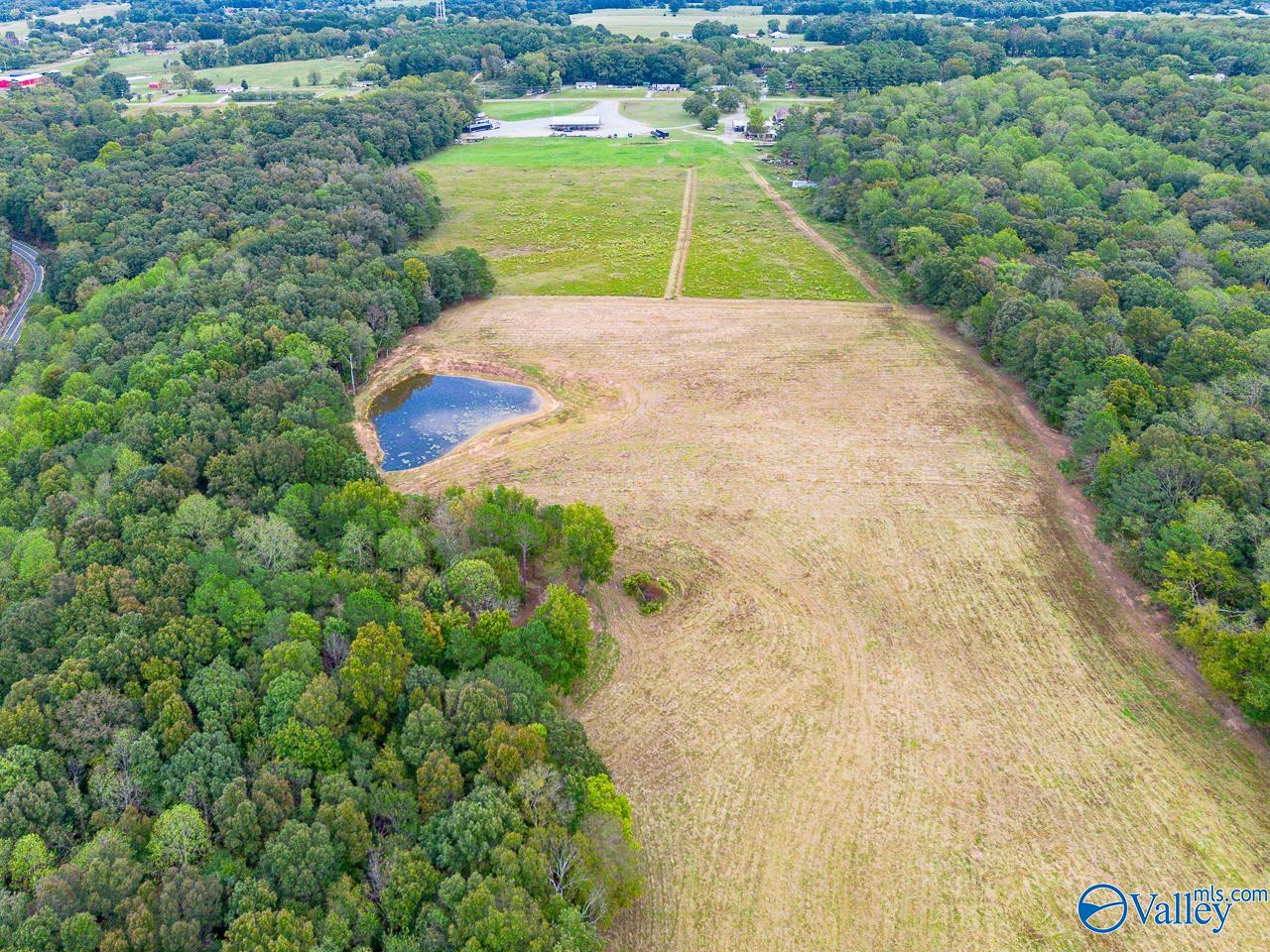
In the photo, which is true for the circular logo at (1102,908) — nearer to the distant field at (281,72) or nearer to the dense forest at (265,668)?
the dense forest at (265,668)

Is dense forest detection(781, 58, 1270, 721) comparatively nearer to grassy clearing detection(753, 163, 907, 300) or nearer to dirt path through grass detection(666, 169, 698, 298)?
grassy clearing detection(753, 163, 907, 300)

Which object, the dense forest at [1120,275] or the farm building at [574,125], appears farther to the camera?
the farm building at [574,125]

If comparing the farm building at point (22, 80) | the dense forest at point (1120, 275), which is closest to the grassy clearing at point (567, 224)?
the dense forest at point (1120, 275)

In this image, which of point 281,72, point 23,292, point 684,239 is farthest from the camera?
point 281,72

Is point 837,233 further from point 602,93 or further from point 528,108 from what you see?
point 602,93

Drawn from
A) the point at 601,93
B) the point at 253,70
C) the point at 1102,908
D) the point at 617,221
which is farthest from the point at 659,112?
the point at 1102,908

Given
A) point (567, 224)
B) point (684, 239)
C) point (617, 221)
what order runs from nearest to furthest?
1. point (684, 239)
2. point (567, 224)
3. point (617, 221)

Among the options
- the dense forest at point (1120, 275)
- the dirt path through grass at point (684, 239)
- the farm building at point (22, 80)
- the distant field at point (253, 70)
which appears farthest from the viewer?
the distant field at point (253, 70)
